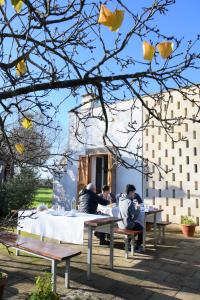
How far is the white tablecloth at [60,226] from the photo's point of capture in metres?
4.85

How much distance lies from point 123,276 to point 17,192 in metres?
6.90

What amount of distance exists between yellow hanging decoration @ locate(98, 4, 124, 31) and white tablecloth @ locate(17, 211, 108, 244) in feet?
12.3

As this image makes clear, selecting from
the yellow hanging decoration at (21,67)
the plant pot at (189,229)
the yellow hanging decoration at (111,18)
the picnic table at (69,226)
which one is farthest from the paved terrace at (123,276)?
the yellow hanging decoration at (111,18)

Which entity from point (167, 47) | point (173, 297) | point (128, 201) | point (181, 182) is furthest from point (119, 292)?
point (181, 182)

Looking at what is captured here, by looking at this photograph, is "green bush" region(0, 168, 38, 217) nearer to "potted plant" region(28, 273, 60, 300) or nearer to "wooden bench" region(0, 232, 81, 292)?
"wooden bench" region(0, 232, 81, 292)

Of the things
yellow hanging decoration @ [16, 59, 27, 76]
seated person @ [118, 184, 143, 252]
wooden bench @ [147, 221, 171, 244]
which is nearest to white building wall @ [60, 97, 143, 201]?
wooden bench @ [147, 221, 171, 244]

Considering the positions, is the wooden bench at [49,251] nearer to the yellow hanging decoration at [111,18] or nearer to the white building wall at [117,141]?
the yellow hanging decoration at [111,18]

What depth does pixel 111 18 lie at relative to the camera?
142 cm

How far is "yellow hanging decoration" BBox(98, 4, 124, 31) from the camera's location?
141 centimetres

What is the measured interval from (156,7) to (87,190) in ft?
16.4

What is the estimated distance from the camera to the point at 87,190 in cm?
664

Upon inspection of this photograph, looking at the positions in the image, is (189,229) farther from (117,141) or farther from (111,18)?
(111,18)

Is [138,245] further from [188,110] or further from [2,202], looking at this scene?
[2,202]

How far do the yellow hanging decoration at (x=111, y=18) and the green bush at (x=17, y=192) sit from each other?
9165 mm
